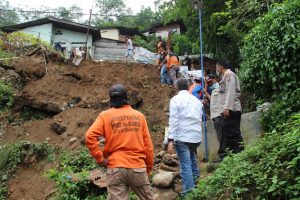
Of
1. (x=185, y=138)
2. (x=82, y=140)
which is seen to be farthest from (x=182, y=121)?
(x=82, y=140)

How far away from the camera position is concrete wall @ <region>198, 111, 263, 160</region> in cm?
792

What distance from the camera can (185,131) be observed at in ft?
19.4

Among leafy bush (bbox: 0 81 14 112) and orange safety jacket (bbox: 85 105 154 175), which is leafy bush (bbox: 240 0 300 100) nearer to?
orange safety jacket (bbox: 85 105 154 175)

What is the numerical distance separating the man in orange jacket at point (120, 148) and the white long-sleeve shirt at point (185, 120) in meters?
1.24

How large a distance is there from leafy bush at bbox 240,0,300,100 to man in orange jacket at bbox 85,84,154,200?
339cm

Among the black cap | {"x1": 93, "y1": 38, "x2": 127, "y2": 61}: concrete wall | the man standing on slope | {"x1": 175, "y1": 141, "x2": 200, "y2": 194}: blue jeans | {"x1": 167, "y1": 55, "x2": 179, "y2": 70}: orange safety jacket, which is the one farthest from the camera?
{"x1": 93, "y1": 38, "x2": 127, "y2": 61}: concrete wall

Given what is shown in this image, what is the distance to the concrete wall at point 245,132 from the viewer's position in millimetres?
7918

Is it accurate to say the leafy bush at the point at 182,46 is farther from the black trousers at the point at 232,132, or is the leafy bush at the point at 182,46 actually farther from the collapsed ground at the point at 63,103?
the black trousers at the point at 232,132

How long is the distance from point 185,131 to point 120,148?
157 cm

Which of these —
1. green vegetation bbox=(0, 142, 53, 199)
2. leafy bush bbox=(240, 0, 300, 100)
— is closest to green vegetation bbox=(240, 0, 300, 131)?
leafy bush bbox=(240, 0, 300, 100)

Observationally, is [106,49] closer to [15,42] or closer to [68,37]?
[68,37]

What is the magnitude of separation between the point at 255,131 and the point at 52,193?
13.9 ft

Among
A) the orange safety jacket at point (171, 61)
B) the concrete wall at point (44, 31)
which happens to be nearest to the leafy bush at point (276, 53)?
the orange safety jacket at point (171, 61)

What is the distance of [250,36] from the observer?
321 inches
